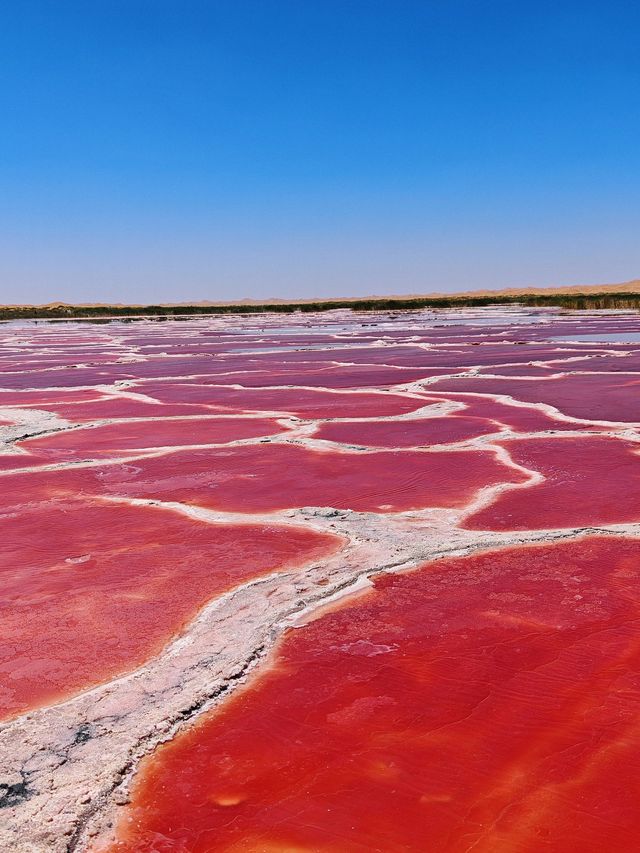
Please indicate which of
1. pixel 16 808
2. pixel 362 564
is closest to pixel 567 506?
pixel 362 564

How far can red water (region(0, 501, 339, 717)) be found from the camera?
2553 millimetres

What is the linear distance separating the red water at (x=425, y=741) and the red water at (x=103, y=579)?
0.50 metres

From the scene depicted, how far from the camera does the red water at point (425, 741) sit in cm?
174

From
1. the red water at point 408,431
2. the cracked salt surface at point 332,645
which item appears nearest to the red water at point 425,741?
the cracked salt surface at point 332,645

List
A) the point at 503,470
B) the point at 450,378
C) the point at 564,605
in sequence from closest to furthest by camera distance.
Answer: the point at 564,605 → the point at 503,470 → the point at 450,378

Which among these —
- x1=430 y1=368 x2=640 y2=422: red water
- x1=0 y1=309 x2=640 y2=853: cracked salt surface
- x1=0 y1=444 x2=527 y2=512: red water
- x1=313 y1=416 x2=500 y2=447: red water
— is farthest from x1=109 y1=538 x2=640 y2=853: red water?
x1=430 y1=368 x2=640 y2=422: red water

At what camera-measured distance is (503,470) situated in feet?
16.4

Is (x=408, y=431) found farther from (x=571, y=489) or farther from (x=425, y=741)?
(x=425, y=741)

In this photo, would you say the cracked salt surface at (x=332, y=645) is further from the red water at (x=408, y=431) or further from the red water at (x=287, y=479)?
the red water at (x=408, y=431)

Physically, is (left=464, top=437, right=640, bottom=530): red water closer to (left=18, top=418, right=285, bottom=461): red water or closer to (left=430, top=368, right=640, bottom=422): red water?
(left=430, top=368, right=640, bottom=422): red water

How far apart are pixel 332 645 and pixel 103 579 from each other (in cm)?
108

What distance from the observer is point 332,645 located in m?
2.61

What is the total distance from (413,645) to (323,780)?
0.74 m

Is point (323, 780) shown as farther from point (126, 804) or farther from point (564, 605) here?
point (564, 605)
